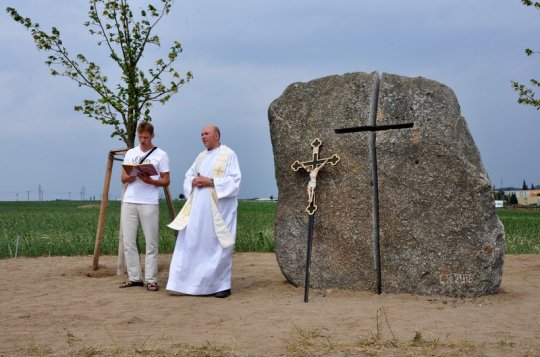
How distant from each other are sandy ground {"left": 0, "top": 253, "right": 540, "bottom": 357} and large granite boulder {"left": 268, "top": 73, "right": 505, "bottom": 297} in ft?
0.99

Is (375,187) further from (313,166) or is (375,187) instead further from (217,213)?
(217,213)

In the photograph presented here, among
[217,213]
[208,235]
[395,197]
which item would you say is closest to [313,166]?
[395,197]

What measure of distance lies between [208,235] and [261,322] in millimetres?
2073

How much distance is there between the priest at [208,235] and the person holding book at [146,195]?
0.44 metres

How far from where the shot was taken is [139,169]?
→ 9102mm

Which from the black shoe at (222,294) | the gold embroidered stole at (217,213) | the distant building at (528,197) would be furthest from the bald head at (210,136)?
the distant building at (528,197)

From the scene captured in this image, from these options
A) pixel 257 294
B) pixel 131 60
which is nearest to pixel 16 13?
pixel 131 60

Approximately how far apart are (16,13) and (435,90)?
22.5 feet

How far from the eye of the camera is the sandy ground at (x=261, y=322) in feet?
19.4

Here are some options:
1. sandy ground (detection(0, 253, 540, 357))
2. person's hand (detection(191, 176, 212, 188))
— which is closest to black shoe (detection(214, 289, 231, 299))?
sandy ground (detection(0, 253, 540, 357))

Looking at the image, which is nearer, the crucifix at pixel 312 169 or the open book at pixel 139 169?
the crucifix at pixel 312 169

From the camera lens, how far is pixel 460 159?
26.6ft

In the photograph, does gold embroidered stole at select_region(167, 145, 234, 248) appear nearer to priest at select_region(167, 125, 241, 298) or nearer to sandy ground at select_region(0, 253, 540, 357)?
priest at select_region(167, 125, 241, 298)

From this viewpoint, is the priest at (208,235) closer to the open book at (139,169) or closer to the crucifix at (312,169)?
the open book at (139,169)
